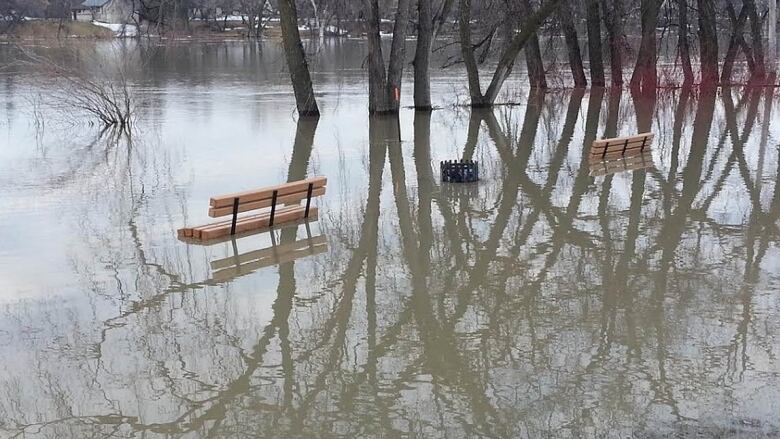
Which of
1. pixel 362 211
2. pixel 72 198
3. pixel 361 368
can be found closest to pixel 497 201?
pixel 362 211

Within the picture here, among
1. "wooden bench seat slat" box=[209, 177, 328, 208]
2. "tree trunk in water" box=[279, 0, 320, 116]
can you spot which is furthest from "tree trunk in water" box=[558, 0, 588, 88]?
"wooden bench seat slat" box=[209, 177, 328, 208]

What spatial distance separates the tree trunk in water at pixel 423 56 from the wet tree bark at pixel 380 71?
1310 mm

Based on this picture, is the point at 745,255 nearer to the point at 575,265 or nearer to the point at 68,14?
the point at 575,265

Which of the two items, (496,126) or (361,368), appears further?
(496,126)

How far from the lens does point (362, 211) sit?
15.1 m

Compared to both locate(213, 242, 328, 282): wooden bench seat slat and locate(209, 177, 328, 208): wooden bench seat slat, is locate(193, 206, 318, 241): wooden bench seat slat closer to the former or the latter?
locate(209, 177, 328, 208): wooden bench seat slat

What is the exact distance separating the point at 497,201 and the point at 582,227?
2194 mm

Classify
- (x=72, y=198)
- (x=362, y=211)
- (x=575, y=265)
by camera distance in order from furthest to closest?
(x=72, y=198)
(x=362, y=211)
(x=575, y=265)

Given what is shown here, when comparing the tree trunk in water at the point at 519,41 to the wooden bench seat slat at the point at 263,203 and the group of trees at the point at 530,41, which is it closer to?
the group of trees at the point at 530,41

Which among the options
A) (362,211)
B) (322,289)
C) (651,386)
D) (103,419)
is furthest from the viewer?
(362,211)

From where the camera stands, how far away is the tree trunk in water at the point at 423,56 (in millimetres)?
30594

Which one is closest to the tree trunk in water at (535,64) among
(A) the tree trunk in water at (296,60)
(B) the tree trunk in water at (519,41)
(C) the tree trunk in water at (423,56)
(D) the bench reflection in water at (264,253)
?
(B) the tree trunk in water at (519,41)

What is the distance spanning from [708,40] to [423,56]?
14.4m

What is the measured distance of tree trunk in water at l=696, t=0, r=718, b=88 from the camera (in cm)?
3884
